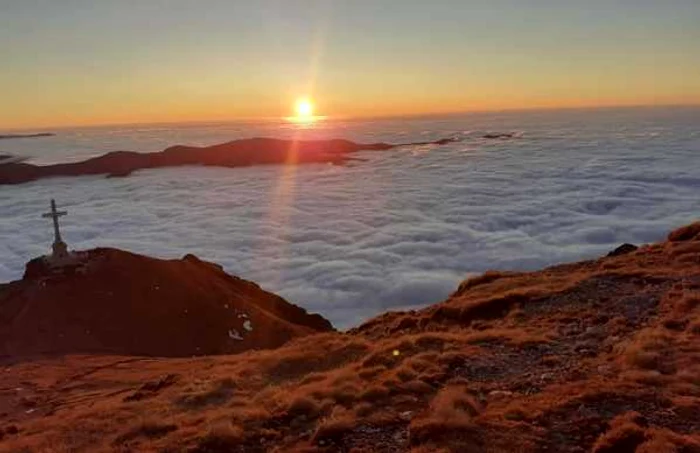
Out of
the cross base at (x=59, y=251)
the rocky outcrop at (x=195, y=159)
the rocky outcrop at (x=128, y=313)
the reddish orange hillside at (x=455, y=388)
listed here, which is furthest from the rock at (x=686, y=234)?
the rocky outcrop at (x=195, y=159)

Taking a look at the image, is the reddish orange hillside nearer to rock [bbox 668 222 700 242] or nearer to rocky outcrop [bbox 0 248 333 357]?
rock [bbox 668 222 700 242]

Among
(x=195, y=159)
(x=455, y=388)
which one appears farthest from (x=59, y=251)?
(x=195, y=159)

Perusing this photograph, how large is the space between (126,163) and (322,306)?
114m

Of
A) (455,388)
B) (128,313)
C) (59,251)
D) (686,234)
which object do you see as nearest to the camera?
(455,388)

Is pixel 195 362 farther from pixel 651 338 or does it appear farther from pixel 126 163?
pixel 126 163

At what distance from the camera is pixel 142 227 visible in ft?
271

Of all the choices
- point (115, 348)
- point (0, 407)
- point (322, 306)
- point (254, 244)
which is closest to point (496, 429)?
point (0, 407)

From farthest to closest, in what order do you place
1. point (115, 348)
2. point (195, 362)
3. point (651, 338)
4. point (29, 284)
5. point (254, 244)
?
point (254, 244) → point (29, 284) → point (115, 348) → point (195, 362) → point (651, 338)

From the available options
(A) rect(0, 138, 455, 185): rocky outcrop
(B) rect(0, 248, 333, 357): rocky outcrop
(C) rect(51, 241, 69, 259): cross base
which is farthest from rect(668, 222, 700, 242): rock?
(A) rect(0, 138, 455, 185): rocky outcrop

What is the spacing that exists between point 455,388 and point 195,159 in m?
147

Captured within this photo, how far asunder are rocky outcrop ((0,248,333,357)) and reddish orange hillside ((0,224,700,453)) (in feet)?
19.7

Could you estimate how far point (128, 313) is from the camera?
25844 mm

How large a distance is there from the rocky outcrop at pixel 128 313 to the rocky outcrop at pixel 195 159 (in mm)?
115685

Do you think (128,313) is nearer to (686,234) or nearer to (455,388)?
(455,388)
